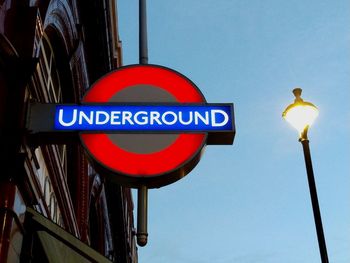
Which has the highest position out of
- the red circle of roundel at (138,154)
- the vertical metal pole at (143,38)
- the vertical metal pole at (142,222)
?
the vertical metal pole at (143,38)

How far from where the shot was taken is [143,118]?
6.00 metres

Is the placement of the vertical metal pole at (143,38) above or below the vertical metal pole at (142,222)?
above

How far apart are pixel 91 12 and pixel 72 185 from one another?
432 cm

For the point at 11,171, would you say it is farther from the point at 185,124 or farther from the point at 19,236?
the point at 185,124

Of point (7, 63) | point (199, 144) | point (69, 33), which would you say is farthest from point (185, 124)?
point (69, 33)

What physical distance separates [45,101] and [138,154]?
2.76 m

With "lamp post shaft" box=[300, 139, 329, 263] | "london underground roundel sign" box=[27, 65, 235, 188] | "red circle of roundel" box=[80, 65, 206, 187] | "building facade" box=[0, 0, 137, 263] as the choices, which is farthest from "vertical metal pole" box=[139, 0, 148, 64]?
Result: "lamp post shaft" box=[300, 139, 329, 263]

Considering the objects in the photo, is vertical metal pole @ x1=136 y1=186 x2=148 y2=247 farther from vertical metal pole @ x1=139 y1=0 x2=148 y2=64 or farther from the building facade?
vertical metal pole @ x1=139 y1=0 x2=148 y2=64

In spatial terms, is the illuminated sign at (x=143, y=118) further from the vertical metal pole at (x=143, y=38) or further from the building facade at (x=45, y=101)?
the vertical metal pole at (x=143, y=38)

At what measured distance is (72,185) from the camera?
13.7 m

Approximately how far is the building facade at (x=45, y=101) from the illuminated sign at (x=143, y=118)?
0.82 ft

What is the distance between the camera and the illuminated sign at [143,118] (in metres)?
5.89

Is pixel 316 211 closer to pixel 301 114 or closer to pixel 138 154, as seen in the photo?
pixel 301 114

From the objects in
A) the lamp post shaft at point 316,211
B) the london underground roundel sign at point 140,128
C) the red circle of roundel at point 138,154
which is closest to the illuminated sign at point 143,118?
the london underground roundel sign at point 140,128
